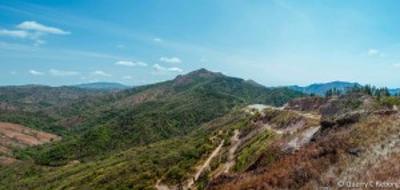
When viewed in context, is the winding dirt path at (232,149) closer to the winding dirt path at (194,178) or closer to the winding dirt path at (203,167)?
the winding dirt path at (203,167)

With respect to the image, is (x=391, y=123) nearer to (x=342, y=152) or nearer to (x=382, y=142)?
(x=382, y=142)

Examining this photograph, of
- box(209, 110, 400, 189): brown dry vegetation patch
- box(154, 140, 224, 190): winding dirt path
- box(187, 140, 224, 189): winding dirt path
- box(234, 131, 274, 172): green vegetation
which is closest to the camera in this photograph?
box(209, 110, 400, 189): brown dry vegetation patch

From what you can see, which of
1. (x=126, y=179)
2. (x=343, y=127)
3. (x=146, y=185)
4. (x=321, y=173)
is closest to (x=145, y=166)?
(x=126, y=179)

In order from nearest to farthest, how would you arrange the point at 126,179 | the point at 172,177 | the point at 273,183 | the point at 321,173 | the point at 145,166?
the point at 321,173 → the point at 273,183 → the point at 172,177 → the point at 126,179 → the point at 145,166

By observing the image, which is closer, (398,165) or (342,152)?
(398,165)

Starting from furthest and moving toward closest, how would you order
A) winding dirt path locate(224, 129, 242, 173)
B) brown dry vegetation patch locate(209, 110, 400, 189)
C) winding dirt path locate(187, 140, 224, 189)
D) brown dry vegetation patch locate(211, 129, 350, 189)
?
1. winding dirt path locate(187, 140, 224, 189)
2. winding dirt path locate(224, 129, 242, 173)
3. brown dry vegetation patch locate(211, 129, 350, 189)
4. brown dry vegetation patch locate(209, 110, 400, 189)

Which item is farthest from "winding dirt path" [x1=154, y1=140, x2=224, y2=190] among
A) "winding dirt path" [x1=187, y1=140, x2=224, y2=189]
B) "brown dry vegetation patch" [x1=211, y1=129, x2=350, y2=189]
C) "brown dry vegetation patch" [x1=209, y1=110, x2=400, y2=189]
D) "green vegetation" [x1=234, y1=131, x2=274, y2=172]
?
"brown dry vegetation patch" [x1=211, y1=129, x2=350, y2=189]

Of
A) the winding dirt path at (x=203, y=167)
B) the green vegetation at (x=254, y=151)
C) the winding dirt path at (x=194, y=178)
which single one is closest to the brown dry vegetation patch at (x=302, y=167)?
the green vegetation at (x=254, y=151)

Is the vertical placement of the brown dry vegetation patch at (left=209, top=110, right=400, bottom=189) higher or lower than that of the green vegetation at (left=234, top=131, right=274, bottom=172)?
higher

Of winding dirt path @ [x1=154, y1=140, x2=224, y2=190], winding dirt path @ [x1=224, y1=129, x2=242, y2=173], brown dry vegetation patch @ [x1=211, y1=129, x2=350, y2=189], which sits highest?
brown dry vegetation patch @ [x1=211, y1=129, x2=350, y2=189]

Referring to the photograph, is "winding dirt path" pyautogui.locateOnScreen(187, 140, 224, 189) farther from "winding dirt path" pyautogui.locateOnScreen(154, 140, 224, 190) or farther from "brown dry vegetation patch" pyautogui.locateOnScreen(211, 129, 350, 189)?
"brown dry vegetation patch" pyautogui.locateOnScreen(211, 129, 350, 189)

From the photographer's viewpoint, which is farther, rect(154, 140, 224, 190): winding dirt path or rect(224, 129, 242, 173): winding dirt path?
rect(154, 140, 224, 190): winding dirt path
